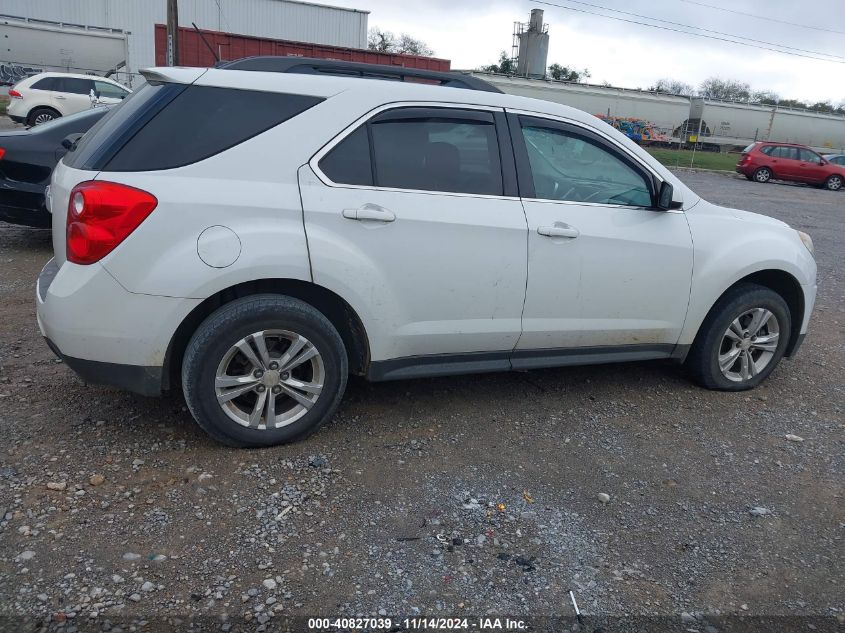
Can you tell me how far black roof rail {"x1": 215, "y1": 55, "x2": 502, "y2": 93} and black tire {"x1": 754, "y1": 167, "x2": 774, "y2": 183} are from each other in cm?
2719

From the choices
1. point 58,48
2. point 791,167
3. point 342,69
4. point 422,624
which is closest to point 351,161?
point 342,69

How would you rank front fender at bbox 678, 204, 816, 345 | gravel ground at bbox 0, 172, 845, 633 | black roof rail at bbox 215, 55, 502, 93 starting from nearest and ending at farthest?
gravel ground at bbox 0, 172, 845, 633
black roof rail at bbox 215, 55, 502, 93
front fender at bbox 678, 204, 816, 345

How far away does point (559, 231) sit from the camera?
393 centimetres

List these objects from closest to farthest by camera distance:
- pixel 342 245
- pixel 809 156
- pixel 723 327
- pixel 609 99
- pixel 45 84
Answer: pixel 342 245
pixel 723 327
pixel 45 84
pixel 809 156
pixel 609 99

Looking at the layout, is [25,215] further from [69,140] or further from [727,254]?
[727,254]

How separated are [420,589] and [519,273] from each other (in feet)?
6.00

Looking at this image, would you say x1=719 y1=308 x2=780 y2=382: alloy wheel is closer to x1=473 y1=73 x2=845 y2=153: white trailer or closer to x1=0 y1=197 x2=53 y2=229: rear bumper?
x1=0 y1=197 x2=53 y2=229: rear bumper

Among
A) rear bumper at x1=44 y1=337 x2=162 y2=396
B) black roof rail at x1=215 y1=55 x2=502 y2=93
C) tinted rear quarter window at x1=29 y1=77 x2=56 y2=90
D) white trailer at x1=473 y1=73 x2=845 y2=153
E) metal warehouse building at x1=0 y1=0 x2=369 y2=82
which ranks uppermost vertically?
metal warehouse building at x1=0 y1=0 x2=369 y2=82

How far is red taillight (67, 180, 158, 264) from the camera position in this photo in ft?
10.3

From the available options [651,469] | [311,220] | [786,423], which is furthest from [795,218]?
[311,220]

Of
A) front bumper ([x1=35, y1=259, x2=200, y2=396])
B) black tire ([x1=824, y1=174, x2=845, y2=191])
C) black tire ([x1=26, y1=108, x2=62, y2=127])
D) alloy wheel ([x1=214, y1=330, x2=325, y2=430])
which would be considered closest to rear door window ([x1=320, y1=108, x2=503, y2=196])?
alloy wheel ([x1=214, y1=330, x2=325, y2=430])

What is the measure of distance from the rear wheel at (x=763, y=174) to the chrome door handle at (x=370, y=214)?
1109 inches

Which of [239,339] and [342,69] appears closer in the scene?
[239,339]

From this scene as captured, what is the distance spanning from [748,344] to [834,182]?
27764mm
